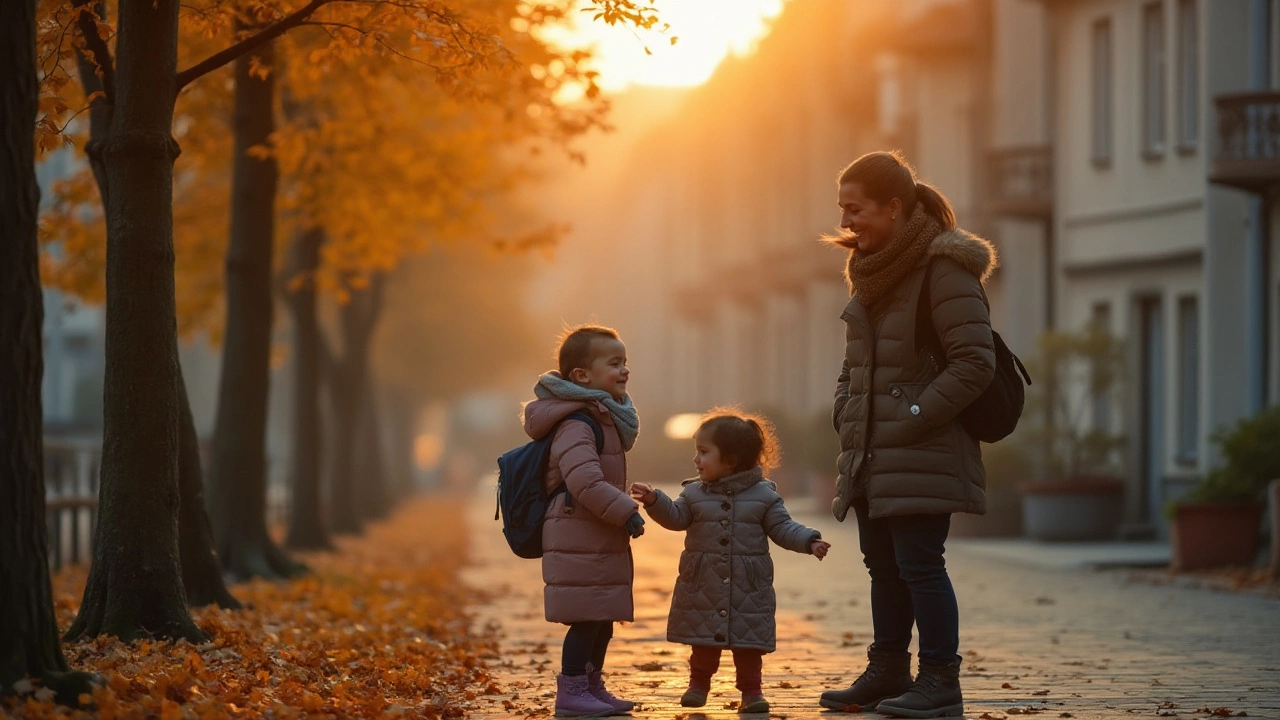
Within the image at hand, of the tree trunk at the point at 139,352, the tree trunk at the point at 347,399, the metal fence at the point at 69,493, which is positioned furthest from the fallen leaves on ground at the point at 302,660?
the tree trunk at the point at 347,399

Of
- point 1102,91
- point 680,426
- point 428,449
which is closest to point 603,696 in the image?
point 1102,91

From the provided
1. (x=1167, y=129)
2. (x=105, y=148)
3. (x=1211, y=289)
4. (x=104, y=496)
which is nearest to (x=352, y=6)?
(x=105, y=148)

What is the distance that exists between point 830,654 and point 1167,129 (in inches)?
597

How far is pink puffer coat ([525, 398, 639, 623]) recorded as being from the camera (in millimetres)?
7426

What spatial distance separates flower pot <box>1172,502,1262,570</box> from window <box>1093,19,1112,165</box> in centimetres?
899

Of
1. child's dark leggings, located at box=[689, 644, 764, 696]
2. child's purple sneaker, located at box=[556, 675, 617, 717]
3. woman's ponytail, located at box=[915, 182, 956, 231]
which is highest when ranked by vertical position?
woman's ponytail, located at box=[915, 182, 956, 231]

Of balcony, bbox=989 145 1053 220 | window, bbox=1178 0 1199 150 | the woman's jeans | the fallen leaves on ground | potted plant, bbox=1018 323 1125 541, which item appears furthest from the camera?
balcony, bbox=989 145 1053 220

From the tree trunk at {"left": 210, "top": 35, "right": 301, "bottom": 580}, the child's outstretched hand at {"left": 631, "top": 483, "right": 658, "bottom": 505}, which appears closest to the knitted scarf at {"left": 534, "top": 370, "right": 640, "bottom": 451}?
the child's outstretched hand at {"left": 631, "top": 483, "right": 658, "bottom": 505}

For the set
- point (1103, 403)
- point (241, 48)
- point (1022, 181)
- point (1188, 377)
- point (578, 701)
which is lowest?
point (578, 701)

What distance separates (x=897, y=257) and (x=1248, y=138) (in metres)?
14.4

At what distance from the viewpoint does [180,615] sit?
952 cm

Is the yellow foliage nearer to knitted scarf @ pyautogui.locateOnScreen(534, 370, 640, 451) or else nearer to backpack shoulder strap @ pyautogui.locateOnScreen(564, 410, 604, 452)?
knitted scarf @ pyautogui.locateOnScreen(534, 370, 640, 451)

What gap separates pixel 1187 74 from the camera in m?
23.6

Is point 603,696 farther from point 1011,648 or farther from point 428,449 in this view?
point 428,449
